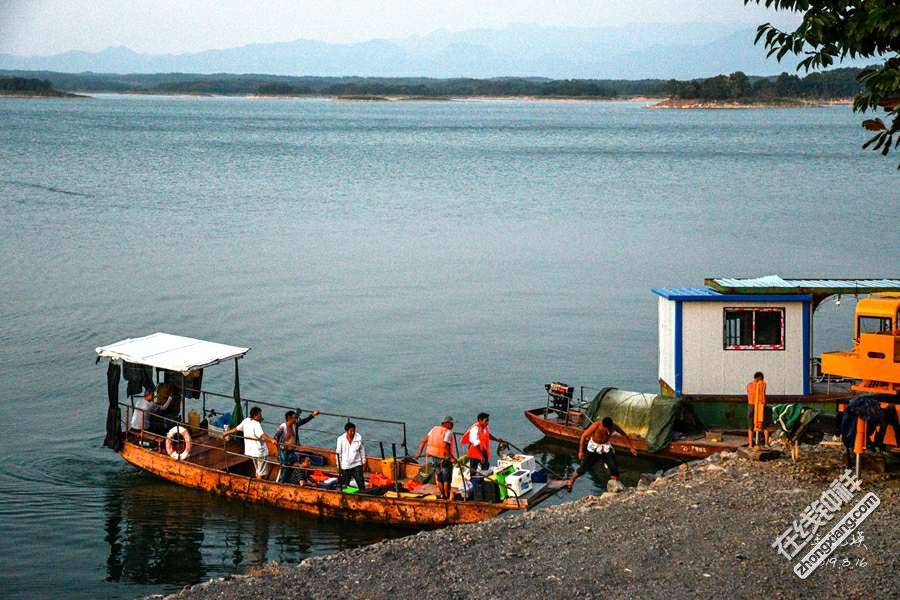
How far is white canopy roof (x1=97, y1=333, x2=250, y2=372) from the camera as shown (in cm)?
2009

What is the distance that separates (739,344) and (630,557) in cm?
866

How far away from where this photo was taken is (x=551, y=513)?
1648 cm

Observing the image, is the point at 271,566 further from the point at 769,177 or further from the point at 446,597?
the point at 769,177

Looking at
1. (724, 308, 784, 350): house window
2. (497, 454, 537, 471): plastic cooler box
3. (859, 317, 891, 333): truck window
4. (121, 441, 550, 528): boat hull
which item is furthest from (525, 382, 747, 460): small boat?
(121, 441, 550, 528): boat hull

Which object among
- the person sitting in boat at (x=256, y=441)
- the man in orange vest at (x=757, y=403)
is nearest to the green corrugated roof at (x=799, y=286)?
the man in orange vest at (x=757, y=403)

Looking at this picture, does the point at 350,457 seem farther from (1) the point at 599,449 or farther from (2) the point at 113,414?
(2) the point at 113,414

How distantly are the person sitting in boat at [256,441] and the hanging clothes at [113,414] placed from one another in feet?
7.63

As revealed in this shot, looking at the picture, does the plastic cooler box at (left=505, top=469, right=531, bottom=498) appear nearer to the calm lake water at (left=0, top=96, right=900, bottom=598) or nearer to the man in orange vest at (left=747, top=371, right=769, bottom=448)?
the calm lake water at (left=0, top=96, right=900, bottom=598)

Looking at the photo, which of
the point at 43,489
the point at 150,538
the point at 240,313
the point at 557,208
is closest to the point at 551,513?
the point at 150,538

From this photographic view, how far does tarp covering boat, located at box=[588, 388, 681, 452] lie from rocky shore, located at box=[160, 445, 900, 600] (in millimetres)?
4392

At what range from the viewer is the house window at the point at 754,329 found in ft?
70.4

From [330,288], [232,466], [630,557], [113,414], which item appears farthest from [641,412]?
[330,288]

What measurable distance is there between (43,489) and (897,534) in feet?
46.9

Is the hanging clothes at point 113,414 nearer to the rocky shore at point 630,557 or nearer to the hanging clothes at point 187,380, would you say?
the hanging clothes at point 187,380
